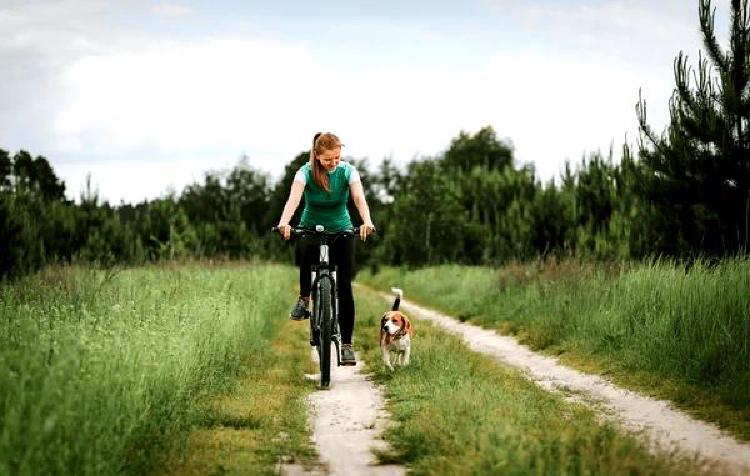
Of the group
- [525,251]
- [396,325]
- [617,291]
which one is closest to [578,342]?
[617,291]

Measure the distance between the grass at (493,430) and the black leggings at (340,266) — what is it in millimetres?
892

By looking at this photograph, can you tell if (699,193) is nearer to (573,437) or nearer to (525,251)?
(573,437)

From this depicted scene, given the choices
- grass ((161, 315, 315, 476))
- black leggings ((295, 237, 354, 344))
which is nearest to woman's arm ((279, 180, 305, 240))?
black leggings ((295, 237, 354, 344))

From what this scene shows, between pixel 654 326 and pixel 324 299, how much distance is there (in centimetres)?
472

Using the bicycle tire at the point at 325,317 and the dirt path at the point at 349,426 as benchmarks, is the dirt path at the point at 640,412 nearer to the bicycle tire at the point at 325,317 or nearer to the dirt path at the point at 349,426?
the dirt path at the point at 349,426

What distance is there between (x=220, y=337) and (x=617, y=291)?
7204mm

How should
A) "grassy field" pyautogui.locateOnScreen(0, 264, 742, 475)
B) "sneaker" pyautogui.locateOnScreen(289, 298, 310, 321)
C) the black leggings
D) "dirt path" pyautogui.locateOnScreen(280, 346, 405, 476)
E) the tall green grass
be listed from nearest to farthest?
the tall green grass, "grassy field" pyautogui.locateOnScreen(0, 264, 742, 475), "dirt path" pyautogui.locateOnScreen(280, 346, 405, 476), the black leggings, "sneaker" pyautogui.locateOnScreen(289, 298, 310, 321)

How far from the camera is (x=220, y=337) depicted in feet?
33.3

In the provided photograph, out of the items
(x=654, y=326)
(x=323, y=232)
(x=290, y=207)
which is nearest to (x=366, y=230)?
(x=323, y=232)

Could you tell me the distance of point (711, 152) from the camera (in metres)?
16.0

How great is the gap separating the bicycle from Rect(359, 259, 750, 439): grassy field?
12.0ft

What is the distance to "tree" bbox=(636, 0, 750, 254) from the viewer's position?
15703 mm

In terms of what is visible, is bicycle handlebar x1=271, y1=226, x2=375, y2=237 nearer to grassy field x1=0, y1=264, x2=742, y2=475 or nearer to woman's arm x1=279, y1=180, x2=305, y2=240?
woman's arm x1=279, y1=180, x2=305, y2=240

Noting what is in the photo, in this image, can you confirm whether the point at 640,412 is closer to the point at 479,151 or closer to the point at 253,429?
the point at 253,429
